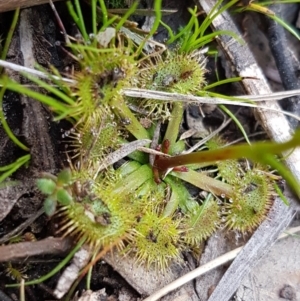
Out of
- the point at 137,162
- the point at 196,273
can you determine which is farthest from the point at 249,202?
Result: the point at 137,162

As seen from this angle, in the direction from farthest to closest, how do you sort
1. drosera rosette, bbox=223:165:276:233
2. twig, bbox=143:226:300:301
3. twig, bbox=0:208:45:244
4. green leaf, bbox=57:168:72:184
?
drosera rosette, bbox=223:165:276:233, twig, bbox=143:226:300:301, twig, bbox=0:208:45:244, green leaf, bbox=57:168:72:184

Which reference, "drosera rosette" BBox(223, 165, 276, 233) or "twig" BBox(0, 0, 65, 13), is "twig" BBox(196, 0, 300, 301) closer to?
"drosera rosette" BBox(223, 165, 276, 233)

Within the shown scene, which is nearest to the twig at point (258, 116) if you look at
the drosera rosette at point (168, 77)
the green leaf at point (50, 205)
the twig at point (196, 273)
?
the twig at point (196, 273)

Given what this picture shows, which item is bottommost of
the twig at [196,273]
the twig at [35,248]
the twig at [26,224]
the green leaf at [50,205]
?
the twig at [196,273]

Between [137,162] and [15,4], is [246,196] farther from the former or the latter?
[15,4]

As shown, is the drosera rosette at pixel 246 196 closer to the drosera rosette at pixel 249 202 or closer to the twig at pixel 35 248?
the drosera rosette at pixel 249 202

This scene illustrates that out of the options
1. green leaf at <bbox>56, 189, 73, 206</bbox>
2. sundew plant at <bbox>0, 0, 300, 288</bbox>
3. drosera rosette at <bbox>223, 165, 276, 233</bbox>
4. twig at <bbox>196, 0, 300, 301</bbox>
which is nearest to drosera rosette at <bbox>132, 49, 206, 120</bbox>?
sundew plant at <bbox>0, 0, 300, 288</bbox>

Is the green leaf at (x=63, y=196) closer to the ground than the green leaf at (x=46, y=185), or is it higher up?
closer to the ground

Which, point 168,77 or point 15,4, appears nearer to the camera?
point 15,4

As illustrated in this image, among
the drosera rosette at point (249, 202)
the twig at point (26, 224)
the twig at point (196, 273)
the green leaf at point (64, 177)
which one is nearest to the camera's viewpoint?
the green leaf at point (64, 177)
